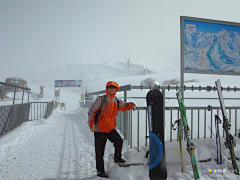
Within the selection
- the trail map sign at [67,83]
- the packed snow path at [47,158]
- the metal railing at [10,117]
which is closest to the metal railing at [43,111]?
the metal railing at [10,117]

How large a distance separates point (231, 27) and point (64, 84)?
49149 mm

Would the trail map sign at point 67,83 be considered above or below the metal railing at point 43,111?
above

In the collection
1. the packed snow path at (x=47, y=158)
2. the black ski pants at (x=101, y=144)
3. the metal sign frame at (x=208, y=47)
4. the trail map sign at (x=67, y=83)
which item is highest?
the trail map sign at (x=67, y=83)

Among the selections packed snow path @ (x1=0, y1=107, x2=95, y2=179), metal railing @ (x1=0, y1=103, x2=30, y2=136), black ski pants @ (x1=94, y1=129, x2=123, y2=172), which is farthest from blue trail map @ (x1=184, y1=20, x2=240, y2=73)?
metal railing @ (x1=0, y1=103, x2=30, y2=136)

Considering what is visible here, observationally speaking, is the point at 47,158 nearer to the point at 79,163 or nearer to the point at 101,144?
the point at 79,163

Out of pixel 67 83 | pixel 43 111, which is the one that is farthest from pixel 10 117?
pixel 67 83

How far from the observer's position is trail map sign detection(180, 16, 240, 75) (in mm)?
3904

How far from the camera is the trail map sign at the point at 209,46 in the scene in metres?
3.90

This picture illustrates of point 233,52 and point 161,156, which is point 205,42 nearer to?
point 233,52

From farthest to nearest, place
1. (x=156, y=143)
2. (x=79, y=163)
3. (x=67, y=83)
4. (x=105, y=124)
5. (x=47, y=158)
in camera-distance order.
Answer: (x=67, y=83), (x=47, y=158), (x=79, y=163), (x=105, y=124), (x=156, y=143)

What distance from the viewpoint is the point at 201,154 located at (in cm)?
298

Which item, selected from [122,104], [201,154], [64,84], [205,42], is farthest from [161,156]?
A: [64,84]

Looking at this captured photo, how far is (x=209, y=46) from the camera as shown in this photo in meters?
4.09

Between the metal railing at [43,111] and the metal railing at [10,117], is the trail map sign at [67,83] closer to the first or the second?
the metal railing at [43,111]
